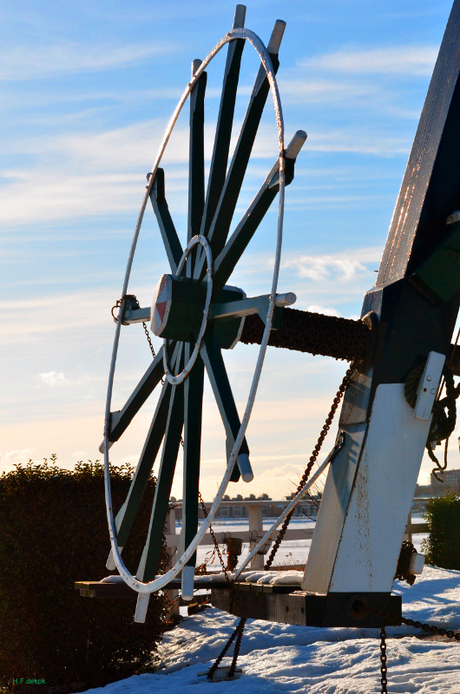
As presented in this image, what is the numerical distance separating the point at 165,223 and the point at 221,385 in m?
1.83

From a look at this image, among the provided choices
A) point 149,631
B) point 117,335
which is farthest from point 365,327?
point 149,631

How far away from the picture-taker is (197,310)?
5.41 m

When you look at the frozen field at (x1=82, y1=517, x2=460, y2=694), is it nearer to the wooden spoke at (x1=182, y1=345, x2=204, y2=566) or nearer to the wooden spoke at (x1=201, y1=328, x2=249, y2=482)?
the wooden spoke at (x1=182, y1=345, x2=204, y2=566)

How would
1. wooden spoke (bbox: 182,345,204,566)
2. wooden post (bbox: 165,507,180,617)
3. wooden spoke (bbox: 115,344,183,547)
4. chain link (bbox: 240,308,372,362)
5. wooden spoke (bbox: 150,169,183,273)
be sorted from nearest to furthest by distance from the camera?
wooden spoke (bbox: 182,345,204,566), chain link (bbox: 240,308,372,362), wooden spoke (bbox: 115,344,183,547), wooden spoke (bbox: 150,169,183,273), wooden post (bbox: 165,507,180,617)

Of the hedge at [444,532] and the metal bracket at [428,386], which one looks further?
the hedge at [444,532]

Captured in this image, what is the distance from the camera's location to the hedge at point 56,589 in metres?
7.83

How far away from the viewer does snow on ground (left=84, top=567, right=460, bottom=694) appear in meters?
6.90

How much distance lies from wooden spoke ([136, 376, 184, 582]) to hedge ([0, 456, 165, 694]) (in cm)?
242

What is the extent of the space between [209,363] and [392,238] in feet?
5.39

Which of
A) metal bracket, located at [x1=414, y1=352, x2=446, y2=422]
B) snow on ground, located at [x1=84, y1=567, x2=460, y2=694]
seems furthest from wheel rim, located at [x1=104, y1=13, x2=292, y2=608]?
snow on ground, located at [x1=84, y1=567, x2=460, y2=694]

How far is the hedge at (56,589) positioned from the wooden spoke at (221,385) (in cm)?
332

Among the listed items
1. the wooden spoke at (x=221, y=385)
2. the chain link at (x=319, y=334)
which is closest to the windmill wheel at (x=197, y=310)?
the wooden spoke at (x=221, y=385)

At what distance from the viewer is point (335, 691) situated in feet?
21.8

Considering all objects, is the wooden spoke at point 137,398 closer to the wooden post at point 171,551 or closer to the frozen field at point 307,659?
the frozen field at point 307,659
